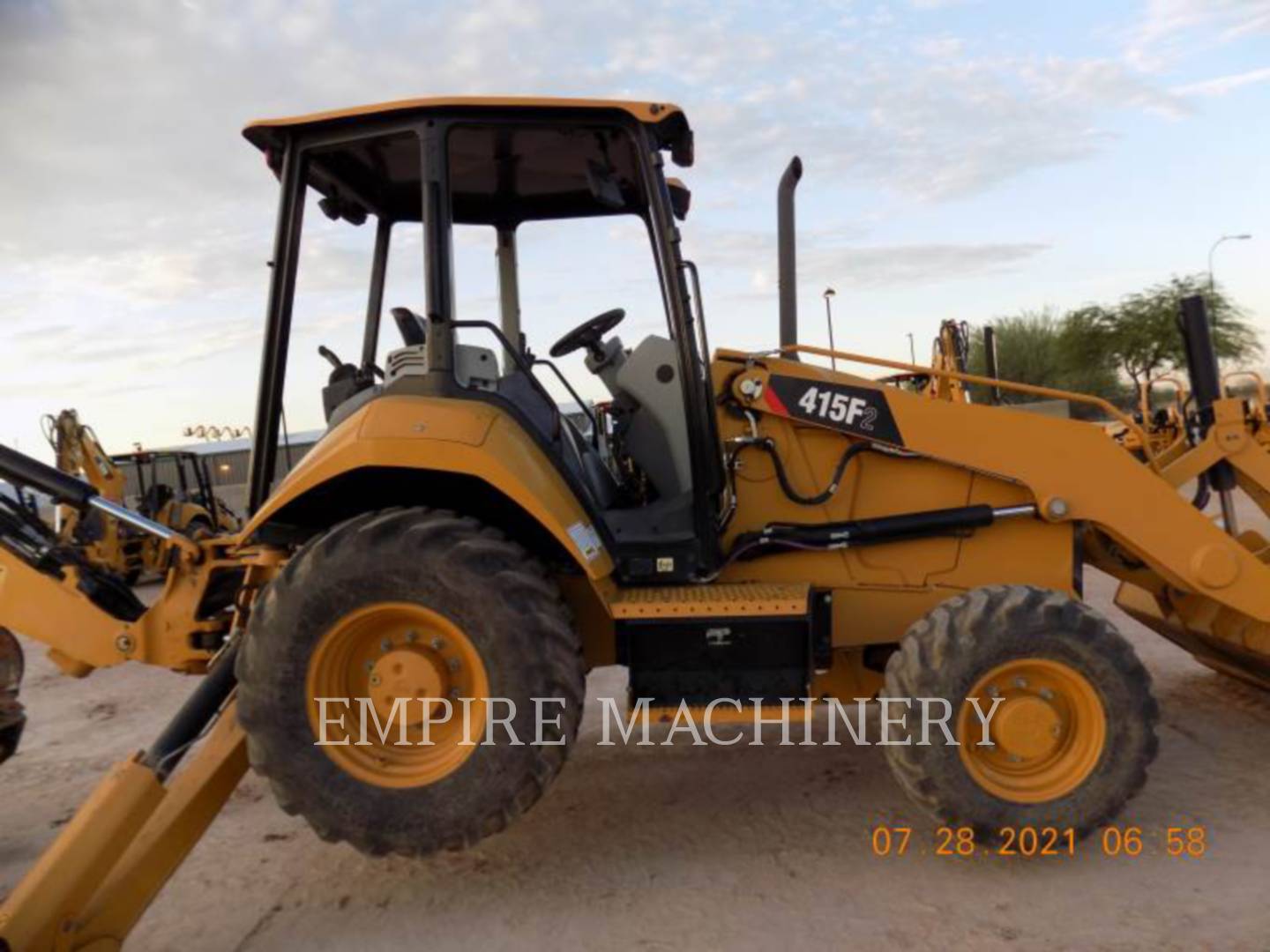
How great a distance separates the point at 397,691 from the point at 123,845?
935mm

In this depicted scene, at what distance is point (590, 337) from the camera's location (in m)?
4.36

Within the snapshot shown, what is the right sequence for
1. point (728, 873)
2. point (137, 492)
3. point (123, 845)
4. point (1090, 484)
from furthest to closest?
point (137, 492) → point (1090, 484) → point (728, 873) → point (123, 845)

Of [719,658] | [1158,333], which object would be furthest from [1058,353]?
[719,658]

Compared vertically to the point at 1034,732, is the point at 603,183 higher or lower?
higher

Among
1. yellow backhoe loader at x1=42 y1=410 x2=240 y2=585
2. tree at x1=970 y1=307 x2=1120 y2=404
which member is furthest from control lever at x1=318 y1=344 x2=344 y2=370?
tree at x1=970 y1=307 x2=1120 y2=404

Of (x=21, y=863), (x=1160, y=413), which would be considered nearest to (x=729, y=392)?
(x=1160, y=413)

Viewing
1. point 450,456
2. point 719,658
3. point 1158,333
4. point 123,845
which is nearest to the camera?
point 123,845

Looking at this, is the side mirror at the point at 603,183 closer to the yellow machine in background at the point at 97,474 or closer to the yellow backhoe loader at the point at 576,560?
the yellow backhoe loader at the point at 576,560

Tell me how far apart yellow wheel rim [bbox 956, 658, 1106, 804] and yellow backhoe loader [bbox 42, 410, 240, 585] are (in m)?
9.84

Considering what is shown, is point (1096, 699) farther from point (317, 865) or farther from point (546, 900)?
point (317, 865)

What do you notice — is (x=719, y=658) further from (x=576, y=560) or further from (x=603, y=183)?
(x=603, y=183)

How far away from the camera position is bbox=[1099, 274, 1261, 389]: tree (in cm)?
3466

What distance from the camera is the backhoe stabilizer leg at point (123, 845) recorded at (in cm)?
293

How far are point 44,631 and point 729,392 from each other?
312 centimetres
